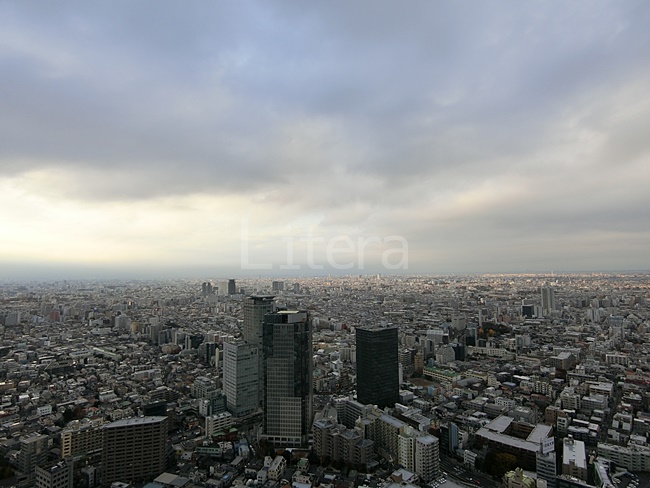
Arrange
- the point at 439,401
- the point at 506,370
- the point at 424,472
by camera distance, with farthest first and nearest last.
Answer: the point at 506,370
the point at 439,401
the point at 424,472

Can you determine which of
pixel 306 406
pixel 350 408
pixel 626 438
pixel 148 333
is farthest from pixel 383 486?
pixel 148 333

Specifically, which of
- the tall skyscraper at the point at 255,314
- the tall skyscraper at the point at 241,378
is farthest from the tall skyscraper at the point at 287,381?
the tall skyscraper at the point at 255,314

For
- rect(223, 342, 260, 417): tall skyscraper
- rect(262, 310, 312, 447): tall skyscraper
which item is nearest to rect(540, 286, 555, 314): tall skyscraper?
rect(223, 342, 260, 417): tall skyscraper

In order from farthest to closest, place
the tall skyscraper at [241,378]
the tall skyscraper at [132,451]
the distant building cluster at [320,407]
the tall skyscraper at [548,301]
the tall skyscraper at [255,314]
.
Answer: the tall skyscraper at [548,301], the tall skyscraper at [255,314], the tall skyscraper at [241,378], the distant building cluster at [320,407], the tall skyscraper at [132,451]

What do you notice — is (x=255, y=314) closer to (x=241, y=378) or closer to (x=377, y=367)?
(x=241, y=378)

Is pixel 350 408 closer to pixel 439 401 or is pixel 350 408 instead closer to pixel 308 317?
pixel 308 317

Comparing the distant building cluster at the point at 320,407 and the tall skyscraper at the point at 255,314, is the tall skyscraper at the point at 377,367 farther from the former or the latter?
the tall skyscraper at the point at 255,314

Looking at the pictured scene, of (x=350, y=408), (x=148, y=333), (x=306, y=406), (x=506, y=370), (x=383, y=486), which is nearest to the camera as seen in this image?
(x=383, y=486)
